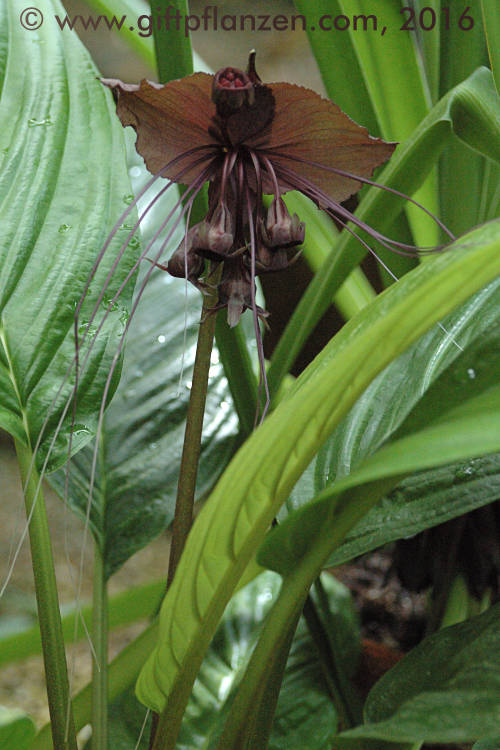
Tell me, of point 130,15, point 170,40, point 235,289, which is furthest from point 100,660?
point 130,15

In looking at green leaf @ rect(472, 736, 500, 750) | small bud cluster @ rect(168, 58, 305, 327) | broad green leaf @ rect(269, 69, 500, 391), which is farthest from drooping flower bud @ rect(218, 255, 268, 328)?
green leaf @ rect(472, 736, 500, 750)

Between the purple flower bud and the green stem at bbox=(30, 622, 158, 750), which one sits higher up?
the purple flower bud

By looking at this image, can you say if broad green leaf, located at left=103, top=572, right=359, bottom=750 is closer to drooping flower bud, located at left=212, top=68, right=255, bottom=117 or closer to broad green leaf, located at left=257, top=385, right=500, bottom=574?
broad green leaf, located at left=257, top=385, right=500, bottom=574

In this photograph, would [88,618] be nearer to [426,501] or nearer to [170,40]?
[426,501]

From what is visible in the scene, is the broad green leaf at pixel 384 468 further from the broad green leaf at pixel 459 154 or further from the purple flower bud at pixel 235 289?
the broad green leaf at pixel 459 154

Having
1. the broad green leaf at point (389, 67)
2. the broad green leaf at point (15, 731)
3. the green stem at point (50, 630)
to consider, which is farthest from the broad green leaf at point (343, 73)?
the broad green leaf at point (15, 731)
